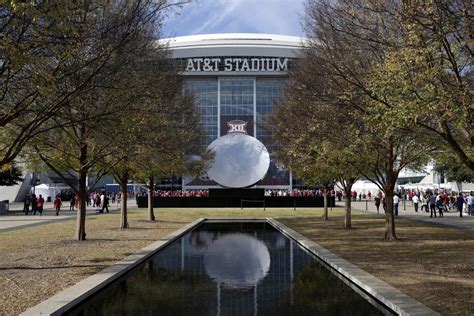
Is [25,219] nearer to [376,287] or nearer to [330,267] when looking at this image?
[330,267]

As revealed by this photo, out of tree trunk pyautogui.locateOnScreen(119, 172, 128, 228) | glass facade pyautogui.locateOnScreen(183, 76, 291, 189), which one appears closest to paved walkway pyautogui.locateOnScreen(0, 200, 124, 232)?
tree trunk pyautogui.locateOnScreen(119, 172, 128, 228)

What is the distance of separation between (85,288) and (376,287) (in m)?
5.97

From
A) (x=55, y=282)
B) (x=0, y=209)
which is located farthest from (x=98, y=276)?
(x=0, y=209)

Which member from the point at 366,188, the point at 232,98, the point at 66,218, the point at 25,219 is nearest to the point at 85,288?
the point at 66,218

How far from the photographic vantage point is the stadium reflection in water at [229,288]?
9406 mm

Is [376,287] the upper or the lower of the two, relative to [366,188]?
lower

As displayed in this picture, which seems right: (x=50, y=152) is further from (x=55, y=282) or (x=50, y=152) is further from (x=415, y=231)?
(x=415, y=231)

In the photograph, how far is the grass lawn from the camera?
10000mm

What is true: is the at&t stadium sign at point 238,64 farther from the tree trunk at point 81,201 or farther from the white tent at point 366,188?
the tree trunk at point 81,201

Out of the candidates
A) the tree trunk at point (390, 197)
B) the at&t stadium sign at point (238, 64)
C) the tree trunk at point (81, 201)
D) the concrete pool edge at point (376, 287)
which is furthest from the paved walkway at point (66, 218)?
the at&t stadium sign at point (238, 64)

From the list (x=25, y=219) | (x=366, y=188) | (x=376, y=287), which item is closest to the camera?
(x=376, y=287)

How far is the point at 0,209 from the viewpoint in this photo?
42.6 m

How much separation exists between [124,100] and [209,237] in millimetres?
11568

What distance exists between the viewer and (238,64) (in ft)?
334
